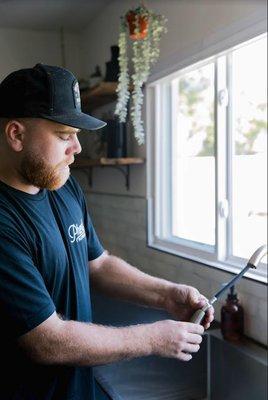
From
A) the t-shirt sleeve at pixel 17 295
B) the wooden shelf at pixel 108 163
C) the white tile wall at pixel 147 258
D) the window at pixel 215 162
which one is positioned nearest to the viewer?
the t-shirt sleeve at pixel 17 295

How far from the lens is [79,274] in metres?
0.79

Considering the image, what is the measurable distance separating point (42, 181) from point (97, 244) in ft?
0.99

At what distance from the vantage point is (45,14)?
0.72 m

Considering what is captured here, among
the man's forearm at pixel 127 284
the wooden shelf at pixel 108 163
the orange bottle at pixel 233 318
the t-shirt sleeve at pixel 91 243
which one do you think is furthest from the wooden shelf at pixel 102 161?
the orange bottle at pixel 233 318

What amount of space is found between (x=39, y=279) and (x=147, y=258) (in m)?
0.84

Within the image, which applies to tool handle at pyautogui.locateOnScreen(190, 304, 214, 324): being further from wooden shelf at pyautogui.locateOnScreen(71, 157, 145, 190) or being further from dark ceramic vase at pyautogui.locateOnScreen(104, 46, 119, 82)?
dark ceramic vase at pyautogui.locateOnScreen(104, 46, 119, 82)

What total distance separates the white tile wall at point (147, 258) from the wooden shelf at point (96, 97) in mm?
193

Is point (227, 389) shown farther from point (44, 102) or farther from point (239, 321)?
point (44, 102)

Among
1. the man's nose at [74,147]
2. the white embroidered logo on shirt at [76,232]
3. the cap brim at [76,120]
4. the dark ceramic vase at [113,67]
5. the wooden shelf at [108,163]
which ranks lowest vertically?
the white embroidered logo on shirt at [76,232]

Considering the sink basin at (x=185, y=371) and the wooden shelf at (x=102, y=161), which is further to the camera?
the sink basin at (x=185, y=371)

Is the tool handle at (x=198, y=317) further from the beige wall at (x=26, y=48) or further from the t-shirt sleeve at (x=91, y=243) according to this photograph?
the beige wall at (x=26, y=48)

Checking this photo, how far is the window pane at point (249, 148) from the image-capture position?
1333 mm

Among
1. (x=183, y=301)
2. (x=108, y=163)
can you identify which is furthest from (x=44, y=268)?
(x=108, y=163)

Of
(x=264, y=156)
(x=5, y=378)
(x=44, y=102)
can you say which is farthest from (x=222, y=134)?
(x=5, y=378)
